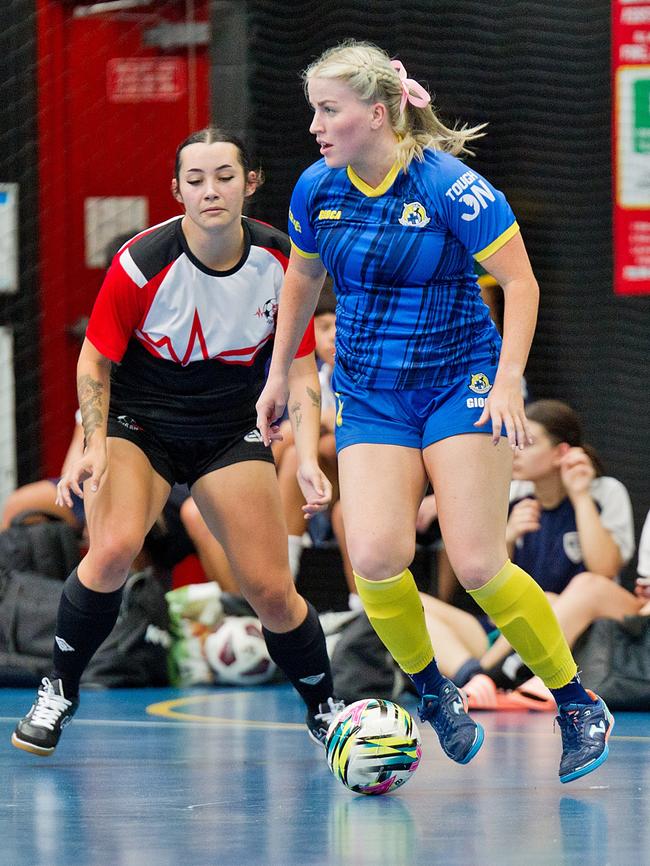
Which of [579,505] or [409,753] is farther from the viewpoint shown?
[579,505]

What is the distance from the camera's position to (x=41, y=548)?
22.9ft

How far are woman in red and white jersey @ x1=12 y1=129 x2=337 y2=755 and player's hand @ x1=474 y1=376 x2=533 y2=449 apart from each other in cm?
71

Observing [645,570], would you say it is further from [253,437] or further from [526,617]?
[526,617]

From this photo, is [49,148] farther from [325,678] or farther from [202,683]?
[325,678]

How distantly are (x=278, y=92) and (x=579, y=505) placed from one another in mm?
2723

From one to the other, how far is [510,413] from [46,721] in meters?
1.72

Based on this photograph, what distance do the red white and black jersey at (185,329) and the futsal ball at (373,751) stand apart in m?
0.97

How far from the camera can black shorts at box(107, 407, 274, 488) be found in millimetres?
4512

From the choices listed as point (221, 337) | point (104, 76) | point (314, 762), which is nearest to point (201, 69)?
point (104, 76)

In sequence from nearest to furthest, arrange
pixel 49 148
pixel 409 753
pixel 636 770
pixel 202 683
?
1. pixel 409 753
2. pixel 636 770
3. pixel 202 683
4. pixel 49 148

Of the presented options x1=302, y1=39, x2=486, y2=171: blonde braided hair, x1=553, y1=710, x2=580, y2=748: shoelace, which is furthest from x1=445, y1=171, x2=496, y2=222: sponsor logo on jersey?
x1=553, y1=710, x2=580, y2=748: shoelace

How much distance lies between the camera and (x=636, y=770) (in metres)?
4.38

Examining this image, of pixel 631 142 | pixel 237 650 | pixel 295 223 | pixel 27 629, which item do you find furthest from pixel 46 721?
pixel 631 142

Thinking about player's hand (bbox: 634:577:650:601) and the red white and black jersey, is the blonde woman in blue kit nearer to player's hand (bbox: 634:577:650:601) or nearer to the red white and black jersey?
the red white and black jersey
